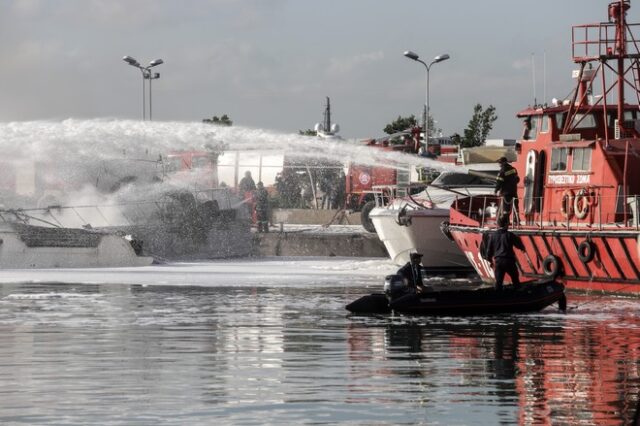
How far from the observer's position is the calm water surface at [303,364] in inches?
538

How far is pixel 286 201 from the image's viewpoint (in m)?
59.6

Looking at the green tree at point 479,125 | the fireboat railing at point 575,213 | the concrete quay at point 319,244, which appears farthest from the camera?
the green tree at point 479,125

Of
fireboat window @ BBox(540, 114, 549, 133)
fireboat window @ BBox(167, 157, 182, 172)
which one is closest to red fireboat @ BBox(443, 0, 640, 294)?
fireboat window @ BBox(540, 114, 549, 133)

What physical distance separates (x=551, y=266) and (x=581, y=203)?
4.96ft

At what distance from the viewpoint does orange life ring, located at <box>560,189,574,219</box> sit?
98.9 ft

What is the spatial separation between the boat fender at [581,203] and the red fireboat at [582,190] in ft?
0.07

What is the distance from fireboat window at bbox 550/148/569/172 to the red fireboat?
0.07ft

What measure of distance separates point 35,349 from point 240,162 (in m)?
43.5

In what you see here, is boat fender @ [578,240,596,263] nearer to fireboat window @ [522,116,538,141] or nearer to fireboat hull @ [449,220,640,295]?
fireboat hull @ [449,220,640,295]

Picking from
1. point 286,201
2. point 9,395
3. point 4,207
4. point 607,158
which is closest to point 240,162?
point 286,201

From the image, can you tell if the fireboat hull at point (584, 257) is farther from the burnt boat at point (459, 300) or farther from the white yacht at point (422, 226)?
the white yacht at point (422, 226)

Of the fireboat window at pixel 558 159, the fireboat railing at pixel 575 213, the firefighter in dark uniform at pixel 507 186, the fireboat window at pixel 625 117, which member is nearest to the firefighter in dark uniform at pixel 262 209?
the fireboat railing at pixel 575 213

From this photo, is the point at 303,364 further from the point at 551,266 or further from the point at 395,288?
the point at 551,266

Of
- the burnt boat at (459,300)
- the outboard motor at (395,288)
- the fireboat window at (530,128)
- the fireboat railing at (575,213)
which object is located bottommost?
the burnt boat at (459,300)
